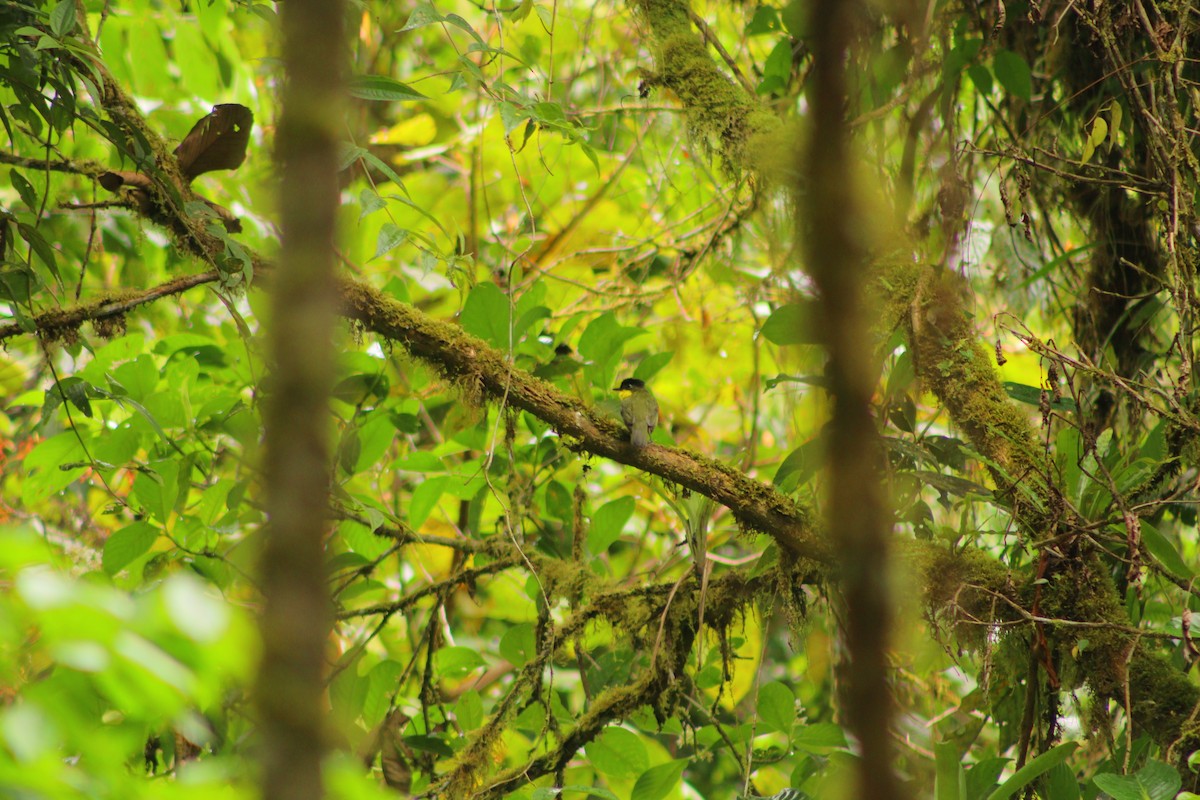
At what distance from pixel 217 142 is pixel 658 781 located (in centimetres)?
164

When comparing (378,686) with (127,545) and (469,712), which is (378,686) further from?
(127,545)

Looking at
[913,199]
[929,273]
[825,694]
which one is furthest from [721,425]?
[929,273]

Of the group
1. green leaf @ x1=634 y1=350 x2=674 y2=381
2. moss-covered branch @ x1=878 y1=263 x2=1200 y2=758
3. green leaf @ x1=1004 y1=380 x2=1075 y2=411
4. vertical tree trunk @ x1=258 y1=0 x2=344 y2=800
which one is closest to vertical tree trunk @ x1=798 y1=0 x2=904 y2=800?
vertical tree trunk @ x1=258 y1=0 x2=344 y2=800

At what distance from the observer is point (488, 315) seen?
7.81ft

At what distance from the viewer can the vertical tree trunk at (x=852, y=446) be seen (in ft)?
1.08

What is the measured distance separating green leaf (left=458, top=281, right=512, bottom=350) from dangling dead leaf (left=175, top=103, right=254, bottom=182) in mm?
584

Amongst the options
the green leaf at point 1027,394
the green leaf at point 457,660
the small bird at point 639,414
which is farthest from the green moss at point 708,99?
the green leaf at point 457,660

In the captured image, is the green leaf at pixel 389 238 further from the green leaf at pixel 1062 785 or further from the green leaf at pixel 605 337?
the green leaf at pixel 1062 785

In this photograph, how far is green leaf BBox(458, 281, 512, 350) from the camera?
236 centimetres

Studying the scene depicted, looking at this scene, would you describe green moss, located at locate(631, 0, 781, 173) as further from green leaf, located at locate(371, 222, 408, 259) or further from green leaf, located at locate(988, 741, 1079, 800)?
green leaf, located at locate(988, 741, 1079, 800)

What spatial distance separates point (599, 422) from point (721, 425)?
76.3 inches

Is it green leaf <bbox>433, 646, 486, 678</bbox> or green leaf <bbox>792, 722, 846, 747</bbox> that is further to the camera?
green leaf <bbox>433, 646, 486, 678</bbox>

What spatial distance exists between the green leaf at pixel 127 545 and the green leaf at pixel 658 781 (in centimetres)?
130

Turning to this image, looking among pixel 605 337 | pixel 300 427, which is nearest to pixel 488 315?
pixel 605 337
